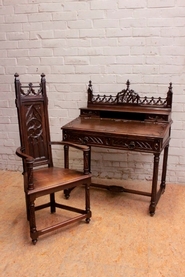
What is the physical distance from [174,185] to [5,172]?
2.01 metres

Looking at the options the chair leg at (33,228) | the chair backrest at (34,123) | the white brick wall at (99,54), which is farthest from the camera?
the white brick wall at (99,54)

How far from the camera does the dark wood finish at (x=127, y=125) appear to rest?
2.39 m

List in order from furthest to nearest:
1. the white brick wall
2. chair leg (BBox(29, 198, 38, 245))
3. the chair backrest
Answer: the white brick wall < the chair backrest < chair leg (BBox(29, 198, 38, 245))

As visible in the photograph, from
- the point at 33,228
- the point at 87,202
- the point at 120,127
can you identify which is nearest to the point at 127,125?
the point at 120,127

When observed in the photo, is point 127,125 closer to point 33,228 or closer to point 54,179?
point 54,179

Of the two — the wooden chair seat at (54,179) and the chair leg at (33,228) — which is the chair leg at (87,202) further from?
the chair leg at (33,228)

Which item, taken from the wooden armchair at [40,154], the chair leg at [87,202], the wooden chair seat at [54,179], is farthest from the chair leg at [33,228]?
the chair leg at [87,202]

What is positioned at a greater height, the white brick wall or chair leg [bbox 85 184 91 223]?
the white brick wall

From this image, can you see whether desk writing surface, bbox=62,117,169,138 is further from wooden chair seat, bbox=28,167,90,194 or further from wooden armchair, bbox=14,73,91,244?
wooden chair seat, bbox=28,167,90,194

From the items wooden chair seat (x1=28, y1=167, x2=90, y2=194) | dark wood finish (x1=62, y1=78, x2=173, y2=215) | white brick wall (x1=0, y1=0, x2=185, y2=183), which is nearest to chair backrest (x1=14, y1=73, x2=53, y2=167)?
wooden chair seat (x1=28, y1=167, x2=90, y2=194)

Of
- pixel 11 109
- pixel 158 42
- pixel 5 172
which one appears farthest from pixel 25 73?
pixel 158 42

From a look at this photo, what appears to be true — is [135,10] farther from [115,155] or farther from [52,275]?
[52,275]

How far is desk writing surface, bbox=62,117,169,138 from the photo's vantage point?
2.41 metres

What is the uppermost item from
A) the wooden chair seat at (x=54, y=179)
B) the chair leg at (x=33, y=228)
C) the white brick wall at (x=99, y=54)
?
the white brick wall at (x=99, y=54)
